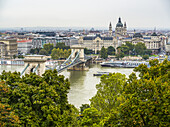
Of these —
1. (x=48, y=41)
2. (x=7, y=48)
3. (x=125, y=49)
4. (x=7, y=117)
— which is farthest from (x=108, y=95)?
(x=48, y=41)

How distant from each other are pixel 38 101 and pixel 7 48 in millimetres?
27496

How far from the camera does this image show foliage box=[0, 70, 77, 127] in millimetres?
6559

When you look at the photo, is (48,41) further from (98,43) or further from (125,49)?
(125,49)

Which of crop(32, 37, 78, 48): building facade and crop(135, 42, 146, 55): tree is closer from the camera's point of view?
crop(135, 42, 146, 55): tree

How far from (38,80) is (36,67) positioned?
5495mm

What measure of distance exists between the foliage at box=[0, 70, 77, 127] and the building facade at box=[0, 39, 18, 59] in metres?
25.3

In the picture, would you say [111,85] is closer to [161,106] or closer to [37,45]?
[161,106]

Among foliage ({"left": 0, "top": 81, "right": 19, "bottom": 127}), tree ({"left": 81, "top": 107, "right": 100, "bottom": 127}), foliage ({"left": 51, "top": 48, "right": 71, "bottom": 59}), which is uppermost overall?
foliage ({"left": 0, "top": 81, "right": 19, "bottom": 127})

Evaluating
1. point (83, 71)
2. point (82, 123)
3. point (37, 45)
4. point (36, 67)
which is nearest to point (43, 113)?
point (82, 123)

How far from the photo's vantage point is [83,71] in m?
22.6

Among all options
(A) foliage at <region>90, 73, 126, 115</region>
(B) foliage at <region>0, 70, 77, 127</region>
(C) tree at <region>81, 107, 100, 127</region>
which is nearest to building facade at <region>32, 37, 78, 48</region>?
(A) foliage at <region>90, 73, 126, 115</region>

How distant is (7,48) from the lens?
33500mm

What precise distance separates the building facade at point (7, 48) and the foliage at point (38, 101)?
25.3 meters

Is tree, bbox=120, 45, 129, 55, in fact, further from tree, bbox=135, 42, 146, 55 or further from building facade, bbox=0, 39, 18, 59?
building facade, bbox=0, 39, 18, 59
